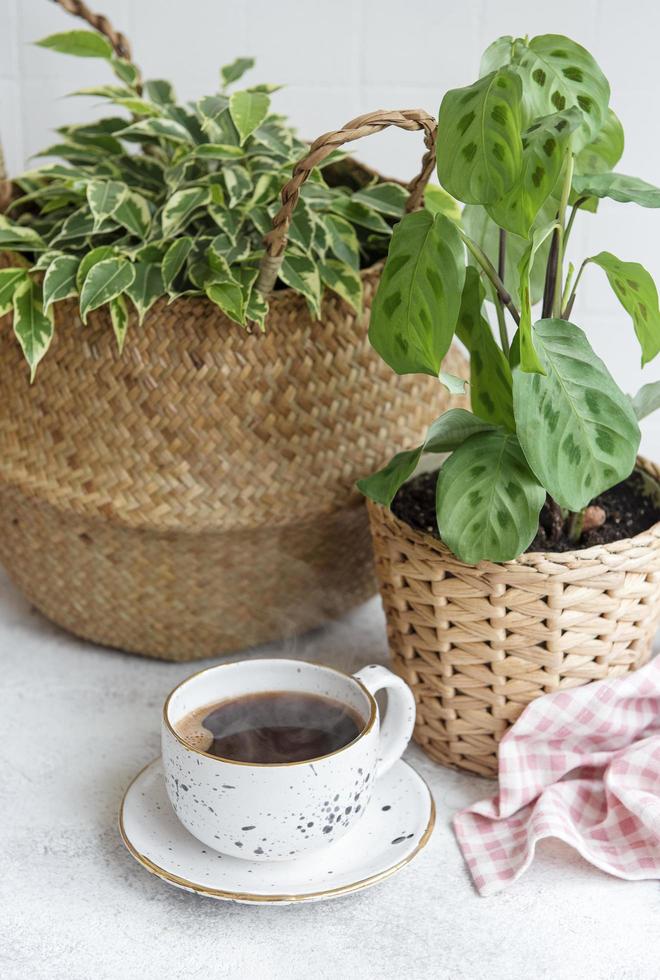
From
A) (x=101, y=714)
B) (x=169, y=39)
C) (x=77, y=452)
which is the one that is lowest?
(x=101, y=714)

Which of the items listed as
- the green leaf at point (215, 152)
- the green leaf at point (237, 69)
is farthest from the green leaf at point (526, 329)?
the green leaf at point (237, 69)

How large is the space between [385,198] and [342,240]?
0.09 metres

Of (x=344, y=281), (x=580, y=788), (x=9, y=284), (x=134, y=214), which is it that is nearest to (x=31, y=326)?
(x=9, y=284)

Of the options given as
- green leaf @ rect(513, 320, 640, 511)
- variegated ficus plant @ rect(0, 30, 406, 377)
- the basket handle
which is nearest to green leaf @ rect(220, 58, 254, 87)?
variegated ficus plant @ rect(0, 30, 406, 377)

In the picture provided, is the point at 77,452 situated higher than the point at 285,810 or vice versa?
the point at 77,452

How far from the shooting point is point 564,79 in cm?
73

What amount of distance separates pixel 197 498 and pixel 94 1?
29.5 inches

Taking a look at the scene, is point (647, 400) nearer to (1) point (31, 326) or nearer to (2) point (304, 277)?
(2) point (304, 277)

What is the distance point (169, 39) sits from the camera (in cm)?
131

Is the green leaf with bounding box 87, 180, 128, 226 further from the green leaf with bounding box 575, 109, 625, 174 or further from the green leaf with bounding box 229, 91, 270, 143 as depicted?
the green leaf with bounding box 575, 109, 625, 174

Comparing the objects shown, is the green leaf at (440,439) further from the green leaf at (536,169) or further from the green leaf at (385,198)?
the green leaf at (385,198)

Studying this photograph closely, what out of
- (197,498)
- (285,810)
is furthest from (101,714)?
Answer: (285,810)

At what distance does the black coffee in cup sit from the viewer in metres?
0.75

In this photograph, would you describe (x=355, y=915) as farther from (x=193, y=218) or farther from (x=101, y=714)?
(x=193, y=218)
